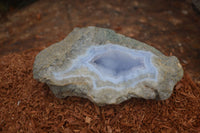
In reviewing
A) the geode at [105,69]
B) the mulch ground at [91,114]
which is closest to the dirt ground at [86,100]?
the mulch ground at [91,114]

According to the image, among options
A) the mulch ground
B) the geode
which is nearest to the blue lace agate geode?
the geode

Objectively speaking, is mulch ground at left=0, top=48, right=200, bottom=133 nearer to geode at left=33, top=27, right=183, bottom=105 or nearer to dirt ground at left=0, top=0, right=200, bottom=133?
dirt ground at left=0, top=0, right=200, bottom=133

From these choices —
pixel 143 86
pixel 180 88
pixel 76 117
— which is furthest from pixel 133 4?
pixel 76 117

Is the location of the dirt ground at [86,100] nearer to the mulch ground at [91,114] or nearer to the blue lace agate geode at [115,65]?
the mulch ground at [91,114]

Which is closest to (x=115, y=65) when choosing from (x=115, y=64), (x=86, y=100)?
(x=115, y=64)

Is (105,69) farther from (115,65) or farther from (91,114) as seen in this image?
(91,114)

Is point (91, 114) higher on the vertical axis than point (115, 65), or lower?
lower

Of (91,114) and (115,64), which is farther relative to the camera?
(115,64)
